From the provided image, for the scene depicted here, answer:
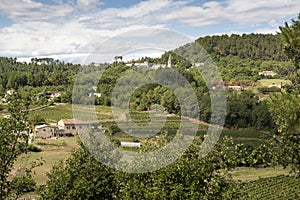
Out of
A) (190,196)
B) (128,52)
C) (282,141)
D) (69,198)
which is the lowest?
(69,198)

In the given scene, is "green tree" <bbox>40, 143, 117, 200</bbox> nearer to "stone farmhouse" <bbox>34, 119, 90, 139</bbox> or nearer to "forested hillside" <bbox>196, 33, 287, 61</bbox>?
"stone farmhouse" <bbox>34, 119, 90, 139</bbox>

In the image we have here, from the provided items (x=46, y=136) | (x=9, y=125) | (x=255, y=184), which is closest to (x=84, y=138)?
(x=9, y=125)

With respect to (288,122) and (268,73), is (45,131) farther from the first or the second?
(268,73)

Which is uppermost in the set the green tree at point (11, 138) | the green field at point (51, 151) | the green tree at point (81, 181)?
the green tree at point (11, 138)

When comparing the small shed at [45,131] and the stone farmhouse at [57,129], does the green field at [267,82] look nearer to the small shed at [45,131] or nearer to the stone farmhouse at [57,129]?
the stone farmhouse at [57,129]

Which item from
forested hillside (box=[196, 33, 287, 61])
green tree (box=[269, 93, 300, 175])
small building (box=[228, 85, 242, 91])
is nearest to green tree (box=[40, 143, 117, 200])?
green tree (box=[269, 93, 300, 175])

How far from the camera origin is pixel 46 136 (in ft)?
175

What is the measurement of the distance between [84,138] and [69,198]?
2396 mm

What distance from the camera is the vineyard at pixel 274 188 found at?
1000 inches

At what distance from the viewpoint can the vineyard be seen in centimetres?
2541

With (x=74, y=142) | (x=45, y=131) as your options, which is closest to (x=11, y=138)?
(x=74, y=142)

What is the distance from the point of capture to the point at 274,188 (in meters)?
28.1

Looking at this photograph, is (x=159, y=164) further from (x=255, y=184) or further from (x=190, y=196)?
(x=255, y=184)

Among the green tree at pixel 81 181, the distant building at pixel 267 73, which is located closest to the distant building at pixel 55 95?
the distant building at pixel 267 73
